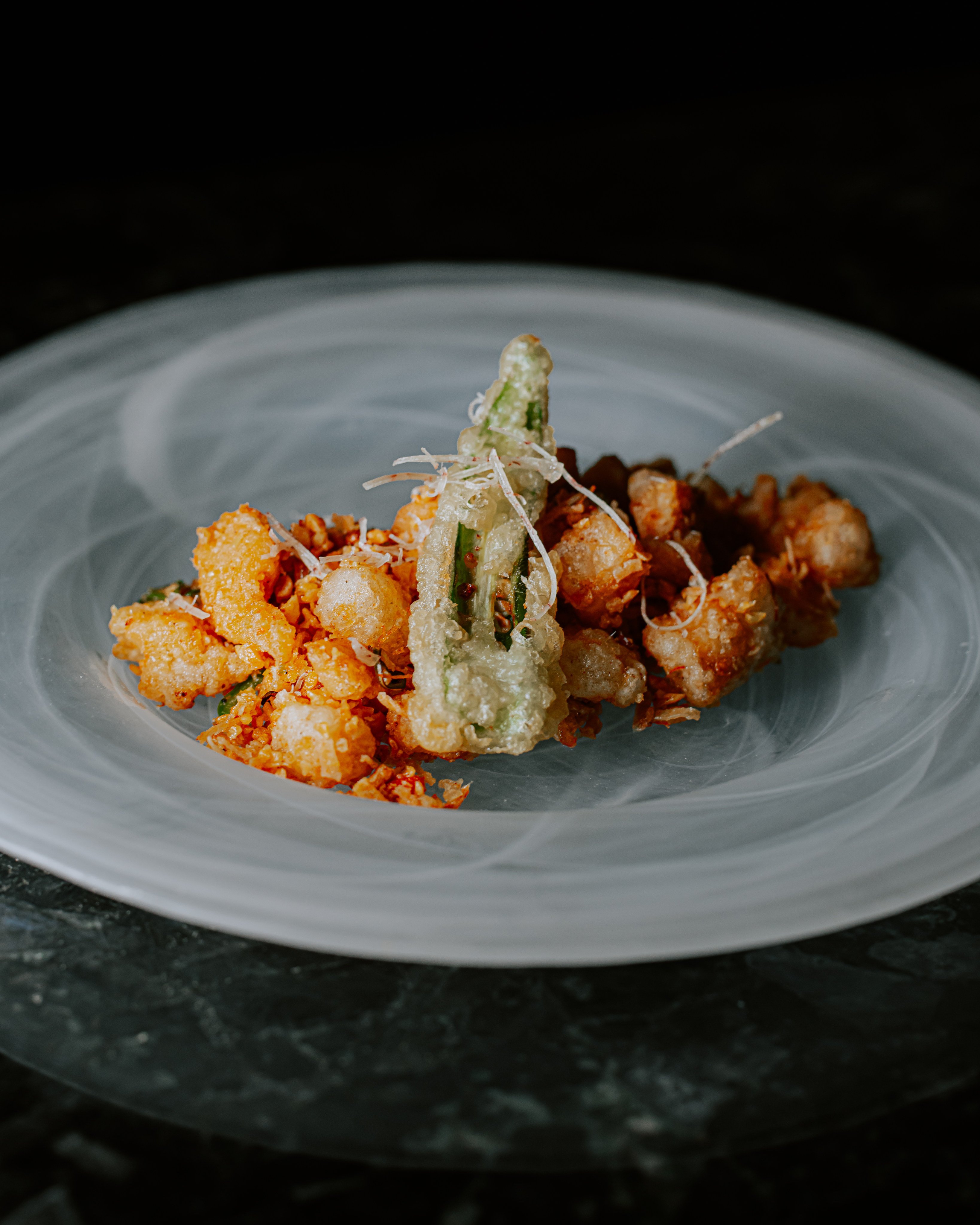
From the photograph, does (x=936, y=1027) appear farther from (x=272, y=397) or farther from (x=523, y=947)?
(x=272, y=397)

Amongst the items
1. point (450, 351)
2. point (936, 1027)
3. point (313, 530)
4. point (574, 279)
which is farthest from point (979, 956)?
point (574, 279)

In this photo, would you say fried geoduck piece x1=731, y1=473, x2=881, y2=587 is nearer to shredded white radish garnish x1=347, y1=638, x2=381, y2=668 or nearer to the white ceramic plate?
the white ceramic plate

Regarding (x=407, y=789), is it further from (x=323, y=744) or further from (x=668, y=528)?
(x=668, y=528)

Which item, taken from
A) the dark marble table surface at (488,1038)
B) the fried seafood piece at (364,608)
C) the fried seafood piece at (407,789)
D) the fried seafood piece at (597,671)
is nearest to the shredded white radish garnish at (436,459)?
the fried seafood piece at (364,608)

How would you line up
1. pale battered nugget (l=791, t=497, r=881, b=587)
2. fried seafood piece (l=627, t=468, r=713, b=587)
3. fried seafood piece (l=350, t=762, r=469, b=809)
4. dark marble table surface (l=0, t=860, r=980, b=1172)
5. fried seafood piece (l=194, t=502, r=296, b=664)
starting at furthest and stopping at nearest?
pale battered nugget (l=791, t=497, r=881, b=587), fried seafood piece (l=627, t=468, r=713, b=587), fried seafood piece (l=194, t=502, r=296, b=664), fried seafood piece (l=350, t=762, r=469, b=809), dark marble table surface (l=0, t=860, r=980, b=1172)

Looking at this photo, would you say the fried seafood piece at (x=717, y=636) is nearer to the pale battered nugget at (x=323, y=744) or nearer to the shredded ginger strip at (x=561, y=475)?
the shredded ginger strip at (x=561, y=475)

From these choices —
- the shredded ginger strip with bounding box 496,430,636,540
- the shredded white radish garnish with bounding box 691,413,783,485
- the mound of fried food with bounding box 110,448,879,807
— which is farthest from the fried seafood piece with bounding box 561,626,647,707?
the shredded white radish garnish with bounding box 691,413,783,485
